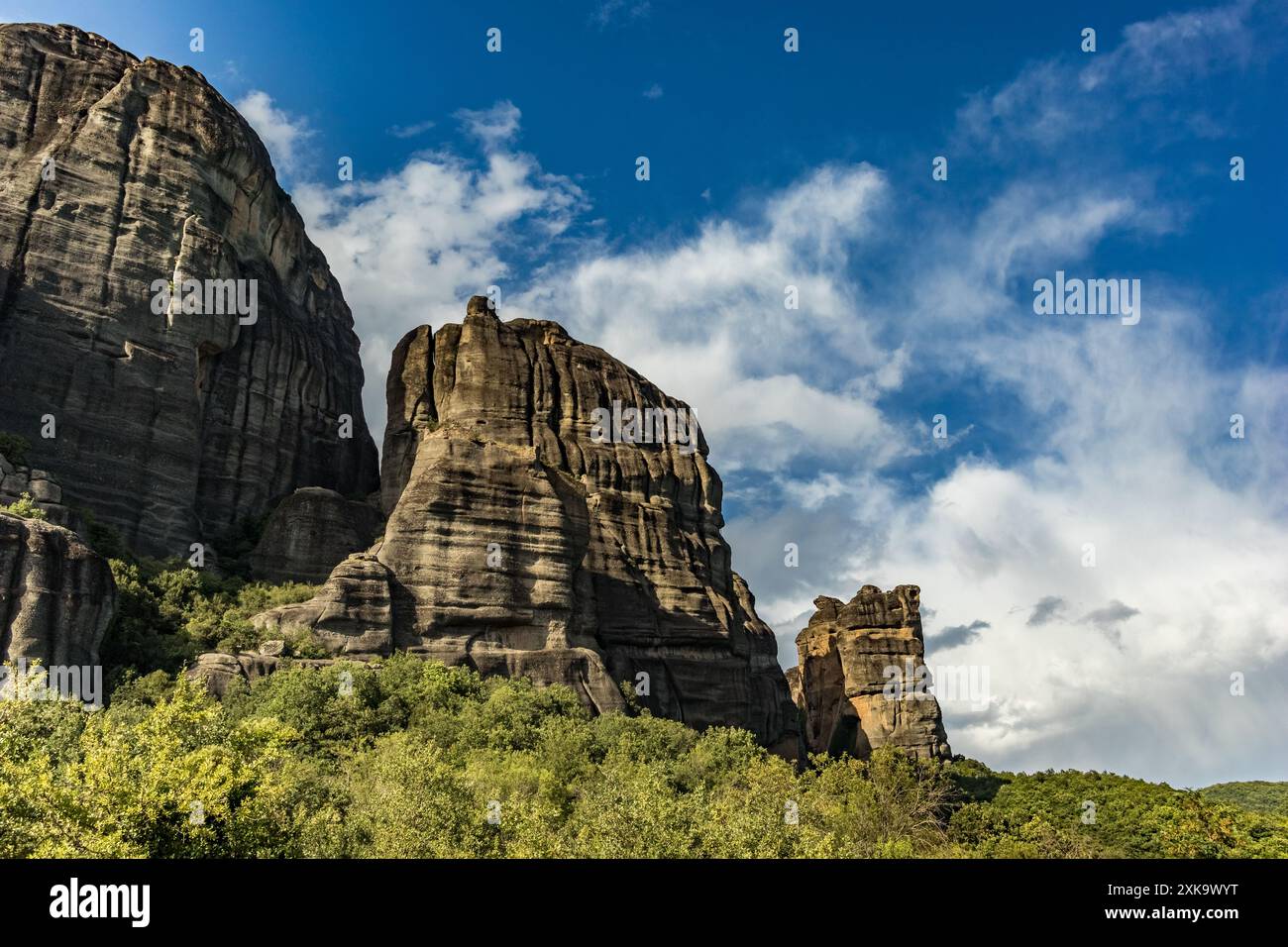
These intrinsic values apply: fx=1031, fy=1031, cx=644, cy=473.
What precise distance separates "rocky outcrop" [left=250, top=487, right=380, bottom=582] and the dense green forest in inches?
142

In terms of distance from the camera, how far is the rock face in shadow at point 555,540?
52750mm

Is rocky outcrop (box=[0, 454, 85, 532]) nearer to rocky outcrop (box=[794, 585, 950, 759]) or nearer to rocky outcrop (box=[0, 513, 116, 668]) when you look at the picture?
rocky outcrop (box=[0, 513, 116, 668])

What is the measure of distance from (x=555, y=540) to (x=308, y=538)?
57.7 ft

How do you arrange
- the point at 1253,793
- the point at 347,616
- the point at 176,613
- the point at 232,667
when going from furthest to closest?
1. the point at 1253,793
2. the point at 176,613
3. the point at 347,616
4. the point at 232,667

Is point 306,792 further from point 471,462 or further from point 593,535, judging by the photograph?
point 593,535

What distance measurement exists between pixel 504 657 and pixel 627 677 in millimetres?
10362

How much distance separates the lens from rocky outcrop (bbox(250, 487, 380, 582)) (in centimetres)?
6250

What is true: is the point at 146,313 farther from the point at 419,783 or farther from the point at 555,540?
the point at 419,783

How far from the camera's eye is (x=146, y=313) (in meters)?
64.8

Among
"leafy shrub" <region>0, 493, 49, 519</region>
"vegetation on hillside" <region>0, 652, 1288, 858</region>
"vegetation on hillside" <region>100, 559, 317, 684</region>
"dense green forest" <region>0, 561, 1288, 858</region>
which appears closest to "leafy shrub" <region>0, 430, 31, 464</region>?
"vegetation on hillside" <region>100, 559, 317, 684</region>

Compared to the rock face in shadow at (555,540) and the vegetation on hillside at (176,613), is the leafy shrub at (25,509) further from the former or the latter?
the rock face in shadow at (555,540)

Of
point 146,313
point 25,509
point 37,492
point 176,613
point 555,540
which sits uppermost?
point 146,313

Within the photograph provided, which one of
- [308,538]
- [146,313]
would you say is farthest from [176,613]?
[146,313]

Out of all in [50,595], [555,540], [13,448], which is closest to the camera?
[50,595]
